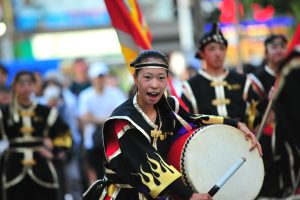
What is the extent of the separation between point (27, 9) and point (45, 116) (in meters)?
21.6

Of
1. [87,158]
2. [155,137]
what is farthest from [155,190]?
[87,158]

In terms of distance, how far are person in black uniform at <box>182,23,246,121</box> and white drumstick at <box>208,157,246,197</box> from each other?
220 centimetres

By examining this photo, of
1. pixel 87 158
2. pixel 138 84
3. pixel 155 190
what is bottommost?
pixel 87 158

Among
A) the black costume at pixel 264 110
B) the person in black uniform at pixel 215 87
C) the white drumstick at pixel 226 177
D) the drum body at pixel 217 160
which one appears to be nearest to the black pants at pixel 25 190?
the person in black uniform at pixel 215 87

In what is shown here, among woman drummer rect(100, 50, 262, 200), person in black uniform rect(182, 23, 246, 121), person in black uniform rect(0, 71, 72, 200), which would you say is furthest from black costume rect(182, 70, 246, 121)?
woman drummer rect(100, 50, 262, 200)

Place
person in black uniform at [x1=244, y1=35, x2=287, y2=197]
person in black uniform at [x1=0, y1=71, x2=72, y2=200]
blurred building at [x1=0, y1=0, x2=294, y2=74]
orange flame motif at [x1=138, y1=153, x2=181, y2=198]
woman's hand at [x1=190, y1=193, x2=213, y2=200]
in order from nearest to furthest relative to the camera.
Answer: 1. woman's hand at [x1=190, y1=193, x2=213, y2=200]
2. orange flame motif at [x1=138, y1=153, x2=181, y2=198]
3. person in black uniform at [x1=244, y1=35, x2=287, y2=197]
4. person in black uniform at [x1=0, y1=71, x2=72, y2=200]
5. blurred building at [x1=0, y1=0, x2=294, y2=74]

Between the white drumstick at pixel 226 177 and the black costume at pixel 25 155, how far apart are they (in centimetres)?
375

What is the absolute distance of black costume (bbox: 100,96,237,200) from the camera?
5895 millimetres

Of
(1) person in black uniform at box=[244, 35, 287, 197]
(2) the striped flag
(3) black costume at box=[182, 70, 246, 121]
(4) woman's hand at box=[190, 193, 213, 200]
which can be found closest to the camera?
(4) woman's hand at box=[190, 193, 213, 200]

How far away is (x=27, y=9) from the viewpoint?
30.6 metres

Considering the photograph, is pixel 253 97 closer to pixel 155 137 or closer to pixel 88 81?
pixel 155 137

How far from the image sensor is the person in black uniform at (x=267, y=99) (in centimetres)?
839

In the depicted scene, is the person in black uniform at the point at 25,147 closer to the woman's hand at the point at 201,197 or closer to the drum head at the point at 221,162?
the drum head at the point at 221,162

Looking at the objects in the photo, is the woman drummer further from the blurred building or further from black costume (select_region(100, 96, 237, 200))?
the blurred building
